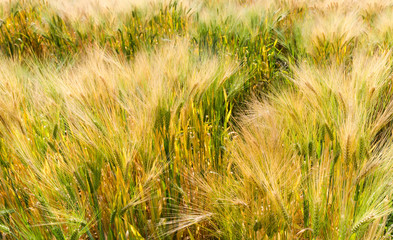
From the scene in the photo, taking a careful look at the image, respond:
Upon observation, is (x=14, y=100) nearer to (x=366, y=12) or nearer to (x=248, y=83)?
(x=248, y=83)

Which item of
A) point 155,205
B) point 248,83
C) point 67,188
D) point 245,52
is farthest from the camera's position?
point 245,52

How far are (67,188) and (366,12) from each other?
3.47 meters

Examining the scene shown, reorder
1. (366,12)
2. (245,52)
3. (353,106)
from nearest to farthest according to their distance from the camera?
(353,106) → (245,52) → (366,12)

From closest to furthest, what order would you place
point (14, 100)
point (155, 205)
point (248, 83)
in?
point (155, 205) → point (14, 100) → point (248, 83)

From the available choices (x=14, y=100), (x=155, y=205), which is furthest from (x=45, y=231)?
(x=14, y=100)

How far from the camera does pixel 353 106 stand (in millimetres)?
1110

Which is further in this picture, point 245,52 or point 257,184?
point 245,52

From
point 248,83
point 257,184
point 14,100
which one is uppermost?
point 14,100

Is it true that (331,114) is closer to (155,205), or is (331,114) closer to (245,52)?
(155,205)

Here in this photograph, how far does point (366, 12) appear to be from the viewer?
130 inches

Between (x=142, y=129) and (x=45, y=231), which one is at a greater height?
(x=142, y=129)

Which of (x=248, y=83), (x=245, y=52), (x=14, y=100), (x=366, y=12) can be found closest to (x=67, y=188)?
(x=14, y=100)

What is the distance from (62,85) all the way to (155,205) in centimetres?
67

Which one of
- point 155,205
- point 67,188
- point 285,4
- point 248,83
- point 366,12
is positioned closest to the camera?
point 67,188
